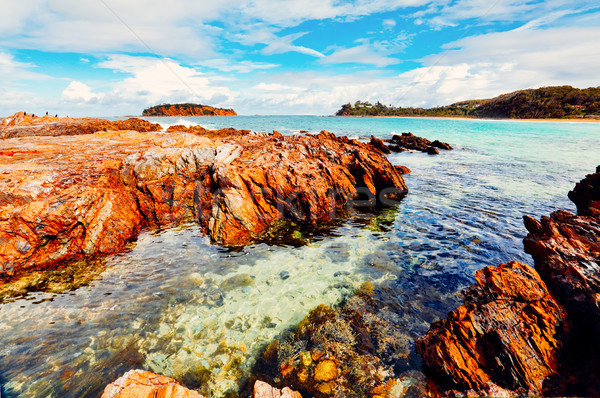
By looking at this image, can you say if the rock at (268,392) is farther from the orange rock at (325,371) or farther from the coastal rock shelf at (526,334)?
the coastal rock shelf at (526,334)

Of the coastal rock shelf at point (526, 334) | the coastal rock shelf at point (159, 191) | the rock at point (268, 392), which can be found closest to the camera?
the rock at point (268, 392)

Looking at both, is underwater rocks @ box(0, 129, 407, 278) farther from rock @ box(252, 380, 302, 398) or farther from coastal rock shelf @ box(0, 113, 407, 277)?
rock @ box(252, 380, 302, 398)

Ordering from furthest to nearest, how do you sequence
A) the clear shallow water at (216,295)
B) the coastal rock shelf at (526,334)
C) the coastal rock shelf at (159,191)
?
the coastal rock shelf at (159,191) → the clear shallow water at (216,295) → the coastal rock shelf at (526,334)

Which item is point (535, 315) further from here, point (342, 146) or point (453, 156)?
point (453, 156)

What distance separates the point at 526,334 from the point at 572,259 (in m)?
3.09

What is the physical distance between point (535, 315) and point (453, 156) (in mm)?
37183

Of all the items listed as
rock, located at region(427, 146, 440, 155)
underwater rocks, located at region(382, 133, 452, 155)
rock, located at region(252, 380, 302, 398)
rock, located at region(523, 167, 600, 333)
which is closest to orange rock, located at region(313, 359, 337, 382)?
rock, located at region(252, 380, 302, 398)

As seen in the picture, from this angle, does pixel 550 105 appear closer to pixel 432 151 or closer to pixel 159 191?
pixel 432 151

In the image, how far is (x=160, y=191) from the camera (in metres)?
14.1

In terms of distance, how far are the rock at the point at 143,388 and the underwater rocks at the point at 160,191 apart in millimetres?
7305

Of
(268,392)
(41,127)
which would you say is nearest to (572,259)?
(268,392)

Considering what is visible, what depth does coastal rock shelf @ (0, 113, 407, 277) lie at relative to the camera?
9.95 metres

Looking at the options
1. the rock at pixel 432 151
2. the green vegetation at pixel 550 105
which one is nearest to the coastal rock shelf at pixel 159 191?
the rock at pixel 432 151

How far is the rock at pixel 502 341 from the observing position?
5176 mm
